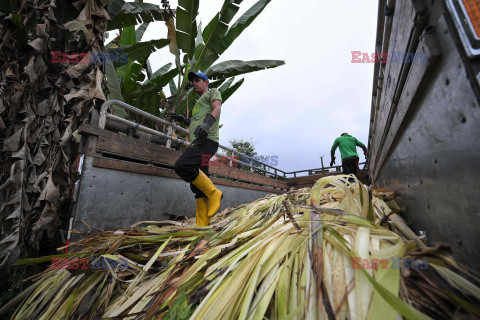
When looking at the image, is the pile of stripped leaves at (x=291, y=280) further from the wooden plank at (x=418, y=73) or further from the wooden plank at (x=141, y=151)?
the wooden plank at (x=141, y=151)

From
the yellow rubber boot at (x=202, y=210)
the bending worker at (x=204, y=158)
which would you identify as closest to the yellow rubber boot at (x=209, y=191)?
the bending worker at (x=204, y=158)

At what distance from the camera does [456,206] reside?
2.36 ft

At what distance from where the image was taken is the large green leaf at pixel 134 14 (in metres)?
4.15

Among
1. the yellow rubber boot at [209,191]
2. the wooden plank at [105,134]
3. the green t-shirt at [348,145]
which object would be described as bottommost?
the yellow rubber boot at [209,191]

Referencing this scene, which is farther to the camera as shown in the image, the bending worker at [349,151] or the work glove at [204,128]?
the bending worker at [349,151]

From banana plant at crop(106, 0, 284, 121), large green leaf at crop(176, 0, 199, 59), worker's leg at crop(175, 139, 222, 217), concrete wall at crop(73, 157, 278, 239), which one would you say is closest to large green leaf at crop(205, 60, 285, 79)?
banana plant at crop(106, 0, 284, 121)

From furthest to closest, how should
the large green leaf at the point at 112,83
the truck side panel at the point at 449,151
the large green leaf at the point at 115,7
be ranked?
the large green leaf at the point at 112,83
the large green leaf at the point at 115,7
the truck side panel at the point at 449,151

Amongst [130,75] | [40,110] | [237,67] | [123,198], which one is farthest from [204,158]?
[130,75]

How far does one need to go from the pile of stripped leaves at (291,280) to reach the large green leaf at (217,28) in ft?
17.0

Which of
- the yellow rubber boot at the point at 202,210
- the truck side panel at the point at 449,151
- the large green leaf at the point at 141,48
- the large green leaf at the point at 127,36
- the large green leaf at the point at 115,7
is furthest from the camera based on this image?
the large green leaf at the point at 127,36

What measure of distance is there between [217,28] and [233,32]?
0.41m

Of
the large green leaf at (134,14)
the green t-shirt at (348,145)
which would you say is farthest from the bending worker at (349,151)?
the large green leaf at (134,14)

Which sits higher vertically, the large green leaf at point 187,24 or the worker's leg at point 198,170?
the large green leaf at point 187,24

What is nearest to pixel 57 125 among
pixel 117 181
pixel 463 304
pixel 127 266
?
pixel 117 181
